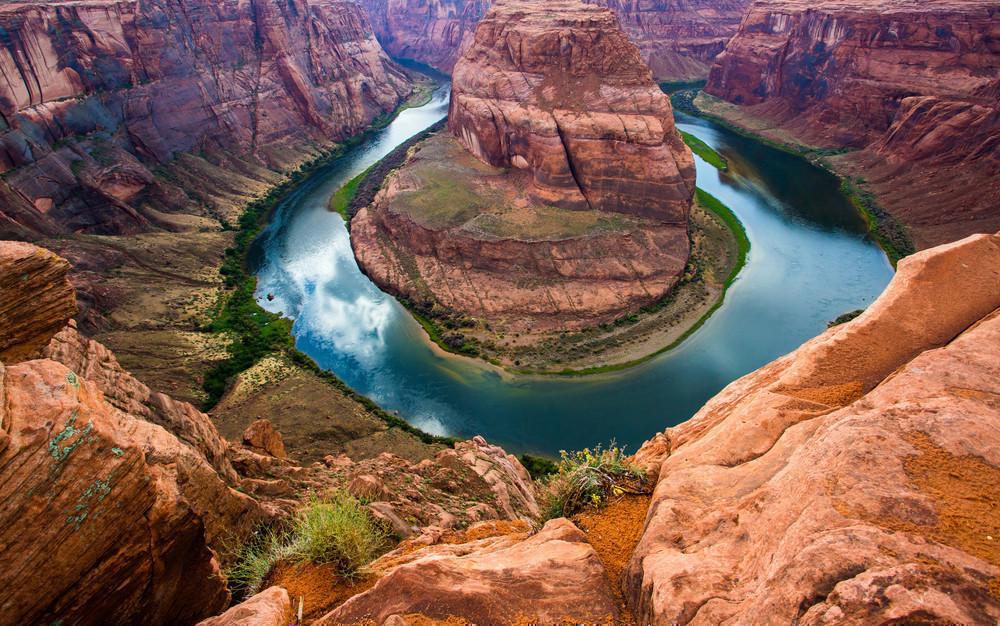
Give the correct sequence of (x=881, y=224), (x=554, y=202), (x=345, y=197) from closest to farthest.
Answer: (x=554, y=202) < (x=881, y=224) < (x=345, y=197)

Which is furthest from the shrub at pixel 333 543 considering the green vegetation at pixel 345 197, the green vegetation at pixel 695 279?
the green vegetation at pixel 345 197

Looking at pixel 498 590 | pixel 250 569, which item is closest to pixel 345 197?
pixel 250 569

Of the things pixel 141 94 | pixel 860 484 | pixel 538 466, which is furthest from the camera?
pixel 141 94

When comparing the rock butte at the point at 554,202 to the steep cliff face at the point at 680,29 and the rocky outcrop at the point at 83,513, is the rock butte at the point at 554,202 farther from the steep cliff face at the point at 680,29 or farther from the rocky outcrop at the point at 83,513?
the steep cliff face at the point at 680,29

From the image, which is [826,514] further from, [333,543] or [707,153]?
[707,153]

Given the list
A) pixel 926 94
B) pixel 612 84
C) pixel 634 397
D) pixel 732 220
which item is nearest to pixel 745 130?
pixel 926 94

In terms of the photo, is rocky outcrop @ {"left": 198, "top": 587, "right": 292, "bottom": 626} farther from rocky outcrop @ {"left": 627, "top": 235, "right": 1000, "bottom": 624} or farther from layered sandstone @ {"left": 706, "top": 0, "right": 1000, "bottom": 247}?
layered sandstone @ {"left": 706, "top": 0, "right": 1000, "bottom": 247}
